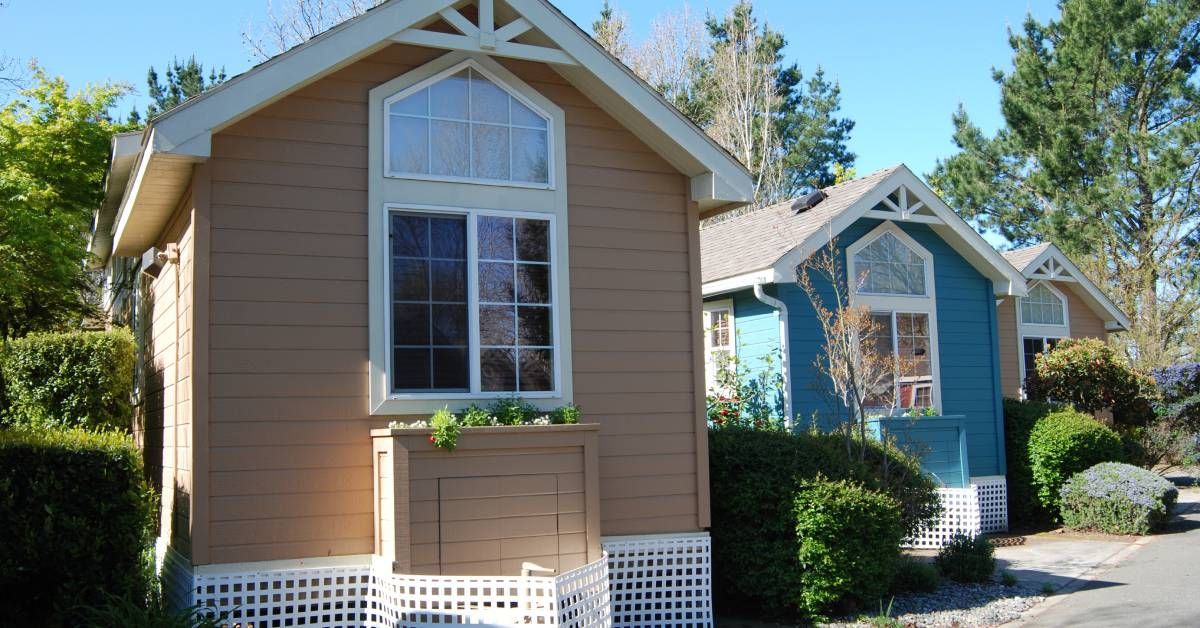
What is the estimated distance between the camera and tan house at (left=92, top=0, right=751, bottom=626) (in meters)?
7.46

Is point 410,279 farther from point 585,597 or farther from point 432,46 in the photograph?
point 585,597

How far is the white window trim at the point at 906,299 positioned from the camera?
46.6ft

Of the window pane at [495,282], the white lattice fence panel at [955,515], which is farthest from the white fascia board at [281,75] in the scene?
the white lattice fence panel at [955,515]

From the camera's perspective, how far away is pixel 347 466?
7.86 meters

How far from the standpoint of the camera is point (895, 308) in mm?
14648

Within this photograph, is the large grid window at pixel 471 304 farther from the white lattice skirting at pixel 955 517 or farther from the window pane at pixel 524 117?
the white lattice skirting at pixel 955 517

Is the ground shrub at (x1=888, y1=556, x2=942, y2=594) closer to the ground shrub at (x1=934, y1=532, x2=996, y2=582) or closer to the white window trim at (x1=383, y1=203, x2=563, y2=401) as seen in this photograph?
the ground shrub at (x1=934, y1=532, x2=996, y2=582)

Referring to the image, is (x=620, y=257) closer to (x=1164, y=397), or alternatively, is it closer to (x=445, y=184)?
(x=445, y=184)

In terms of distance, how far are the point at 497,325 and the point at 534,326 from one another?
0.35 meters

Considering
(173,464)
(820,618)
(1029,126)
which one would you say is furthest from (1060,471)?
(1029,126)

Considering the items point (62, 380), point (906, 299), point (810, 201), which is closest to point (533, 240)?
point (62, 380)

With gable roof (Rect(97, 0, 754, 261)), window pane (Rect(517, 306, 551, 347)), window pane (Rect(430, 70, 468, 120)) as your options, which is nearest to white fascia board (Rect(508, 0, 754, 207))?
gable roof (Rect(97, 0, 754, 261))

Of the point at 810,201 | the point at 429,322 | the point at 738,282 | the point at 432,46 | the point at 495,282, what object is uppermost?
the point at 432,46

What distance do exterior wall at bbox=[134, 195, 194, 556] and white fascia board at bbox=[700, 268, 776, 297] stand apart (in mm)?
6329
